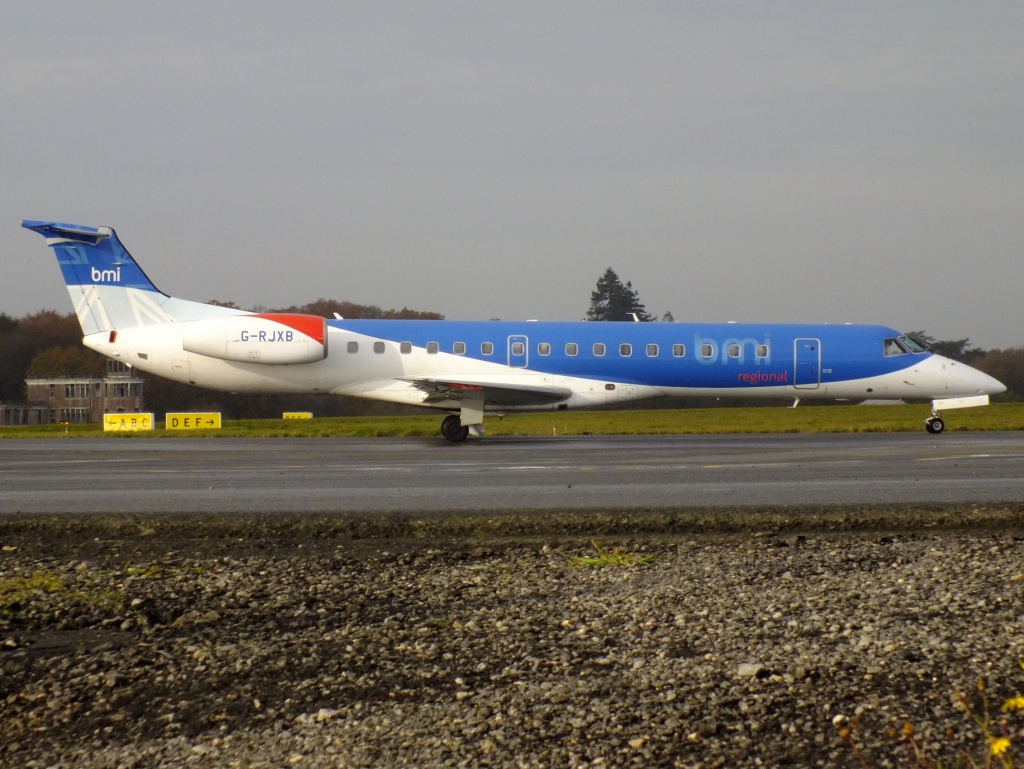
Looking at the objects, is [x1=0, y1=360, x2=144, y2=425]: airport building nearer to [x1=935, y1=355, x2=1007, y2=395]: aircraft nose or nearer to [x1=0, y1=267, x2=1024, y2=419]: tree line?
[x1=0, y1=267, x2=1024, y2=419]: tree line

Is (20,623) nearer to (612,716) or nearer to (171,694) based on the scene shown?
(171,694)

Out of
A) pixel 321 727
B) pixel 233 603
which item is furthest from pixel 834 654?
pixel 233 603

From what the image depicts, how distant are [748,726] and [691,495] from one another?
22.4 ft

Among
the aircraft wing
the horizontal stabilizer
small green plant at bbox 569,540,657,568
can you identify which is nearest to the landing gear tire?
the aircraft wing

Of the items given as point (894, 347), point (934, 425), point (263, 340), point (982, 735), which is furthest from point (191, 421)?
point (982, 735)

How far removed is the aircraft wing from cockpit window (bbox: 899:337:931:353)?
8.55 meters

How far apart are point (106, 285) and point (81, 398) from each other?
2852cm

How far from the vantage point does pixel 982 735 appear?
3.14m

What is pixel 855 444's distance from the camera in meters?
19.3

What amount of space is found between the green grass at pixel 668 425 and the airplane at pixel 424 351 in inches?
117

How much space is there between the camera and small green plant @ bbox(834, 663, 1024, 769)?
2871mm

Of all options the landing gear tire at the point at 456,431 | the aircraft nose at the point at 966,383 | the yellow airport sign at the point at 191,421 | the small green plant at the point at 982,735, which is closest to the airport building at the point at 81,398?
the yellow airport sign at the point at 191,421

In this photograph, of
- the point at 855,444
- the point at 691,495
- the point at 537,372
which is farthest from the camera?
the point at 537,372

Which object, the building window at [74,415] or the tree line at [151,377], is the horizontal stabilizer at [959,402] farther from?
the building window at [74,415]
